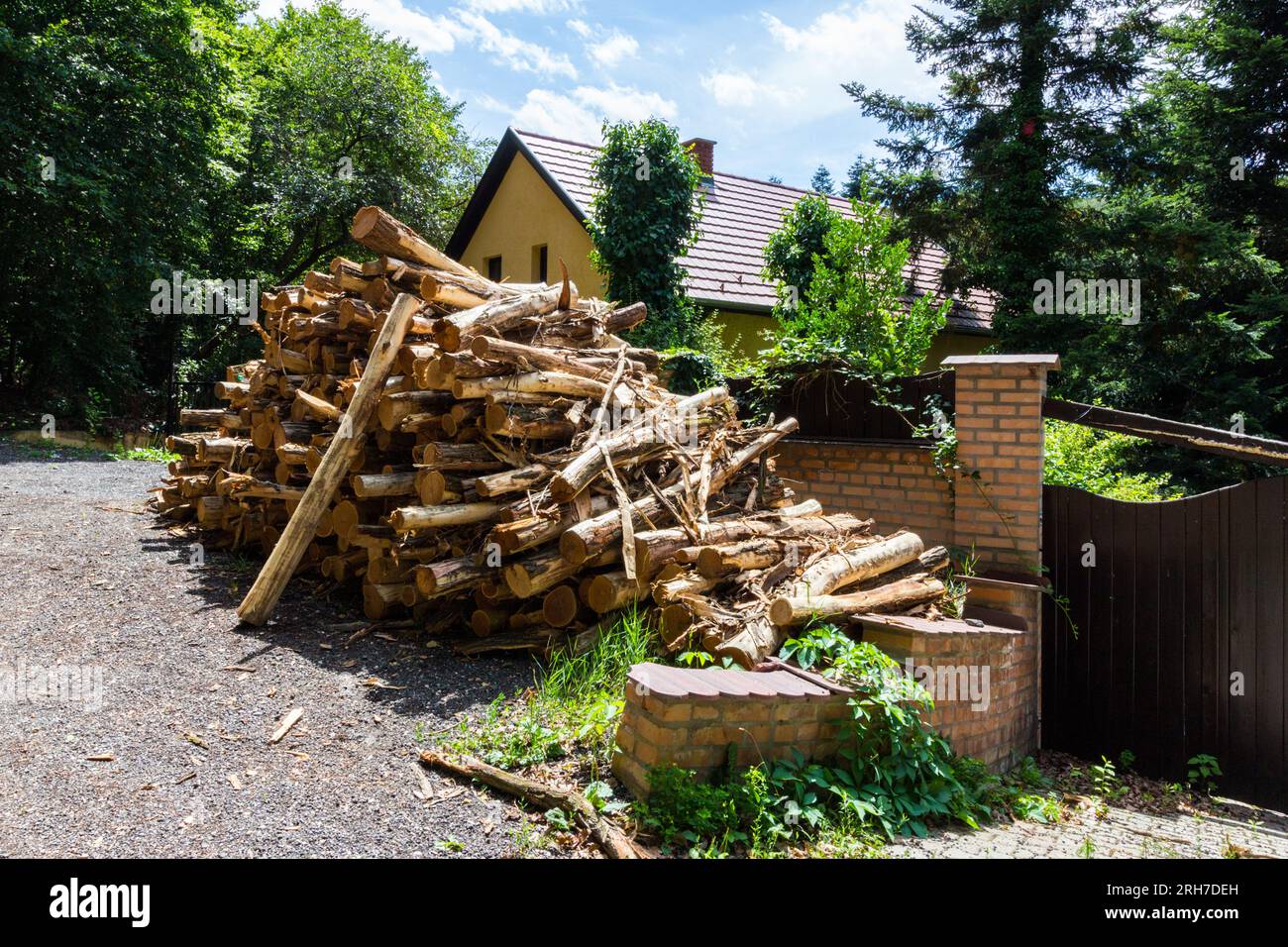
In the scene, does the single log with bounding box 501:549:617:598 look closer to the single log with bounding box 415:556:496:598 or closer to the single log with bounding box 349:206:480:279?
the single log with bounding box 415:556:496:598

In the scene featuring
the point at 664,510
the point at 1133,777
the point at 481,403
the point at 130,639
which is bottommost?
the point at 1133,777

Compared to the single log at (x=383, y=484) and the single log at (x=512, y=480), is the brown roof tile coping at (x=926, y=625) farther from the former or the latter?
the single log at (x=383, y=484)

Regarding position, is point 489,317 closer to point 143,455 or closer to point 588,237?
point 588,237

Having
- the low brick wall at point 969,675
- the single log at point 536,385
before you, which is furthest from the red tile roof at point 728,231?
the low brick wall at point 969,675

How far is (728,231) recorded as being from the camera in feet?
55.1

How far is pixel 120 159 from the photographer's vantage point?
16875 millimetres

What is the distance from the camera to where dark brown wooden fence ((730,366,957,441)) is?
7.36 m

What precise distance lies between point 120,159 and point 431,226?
32.1 feet

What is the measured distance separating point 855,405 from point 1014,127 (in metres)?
9.14

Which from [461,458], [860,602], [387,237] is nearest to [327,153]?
[387,237]

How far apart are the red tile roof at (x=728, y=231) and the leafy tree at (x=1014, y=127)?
131 centimetres

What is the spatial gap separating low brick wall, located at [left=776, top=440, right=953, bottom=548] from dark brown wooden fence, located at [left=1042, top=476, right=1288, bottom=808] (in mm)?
989
